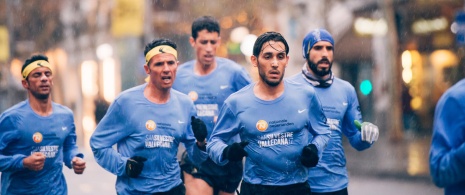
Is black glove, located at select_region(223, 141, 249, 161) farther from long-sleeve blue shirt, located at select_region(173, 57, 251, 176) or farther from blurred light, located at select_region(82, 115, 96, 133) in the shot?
blurred light, located at select_region(82, 115, 96, 133)

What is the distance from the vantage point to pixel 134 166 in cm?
680

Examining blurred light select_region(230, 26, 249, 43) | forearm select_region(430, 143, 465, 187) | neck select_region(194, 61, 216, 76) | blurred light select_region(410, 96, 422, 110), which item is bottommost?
blurred light select_region(410, 96, 422, 110)

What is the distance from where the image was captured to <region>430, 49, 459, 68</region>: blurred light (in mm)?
25922

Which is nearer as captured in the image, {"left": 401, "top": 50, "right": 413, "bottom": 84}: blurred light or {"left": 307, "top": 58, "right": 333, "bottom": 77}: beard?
{"left": 307, "top": 58, "right": 333, "bottom": 77}: beard

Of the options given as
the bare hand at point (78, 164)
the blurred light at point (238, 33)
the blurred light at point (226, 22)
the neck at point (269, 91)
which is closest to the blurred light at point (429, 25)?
the blurred light at point (226, 22)

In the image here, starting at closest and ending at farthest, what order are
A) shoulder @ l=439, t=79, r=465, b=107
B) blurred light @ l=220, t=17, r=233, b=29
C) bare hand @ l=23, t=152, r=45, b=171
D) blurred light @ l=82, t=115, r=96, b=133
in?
shoulder @ l=439, t=79, r=465, b=107, bare hand @ l=23, t=152, r=45, b=171, blurred light @ l=220, t=17, r=233, b=29, blurred light @ l=82, t=115, r=96, b=133

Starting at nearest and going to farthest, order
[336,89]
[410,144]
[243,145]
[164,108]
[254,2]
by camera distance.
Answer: [243,145], [164,108], [336,89], [410,144], [254,2]

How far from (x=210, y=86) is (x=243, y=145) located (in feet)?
8.54

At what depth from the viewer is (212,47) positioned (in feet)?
28.9

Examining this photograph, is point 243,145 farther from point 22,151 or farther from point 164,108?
point 22,151

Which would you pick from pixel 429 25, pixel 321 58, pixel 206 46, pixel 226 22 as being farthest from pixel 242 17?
pixel 321 58

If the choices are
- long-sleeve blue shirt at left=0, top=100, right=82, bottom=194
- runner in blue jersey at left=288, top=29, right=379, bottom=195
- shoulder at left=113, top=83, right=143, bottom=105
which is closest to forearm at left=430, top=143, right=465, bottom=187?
runner in blue jersey at left=288, top=29, right=379, bottom=195

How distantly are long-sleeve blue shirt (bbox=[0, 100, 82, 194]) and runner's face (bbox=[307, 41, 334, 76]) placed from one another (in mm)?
2476

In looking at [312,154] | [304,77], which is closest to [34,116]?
[304,77]
